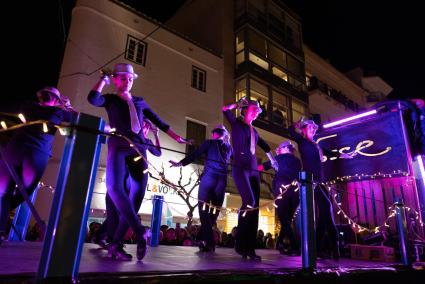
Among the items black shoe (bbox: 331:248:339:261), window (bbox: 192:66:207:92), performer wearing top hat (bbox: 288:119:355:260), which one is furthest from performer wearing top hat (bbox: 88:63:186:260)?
window (bbox: 192:66:207:92)

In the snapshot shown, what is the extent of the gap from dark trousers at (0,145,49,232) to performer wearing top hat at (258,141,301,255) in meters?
3.00

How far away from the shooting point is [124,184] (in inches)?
114

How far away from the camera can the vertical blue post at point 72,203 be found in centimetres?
161

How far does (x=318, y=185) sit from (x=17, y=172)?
370 cm

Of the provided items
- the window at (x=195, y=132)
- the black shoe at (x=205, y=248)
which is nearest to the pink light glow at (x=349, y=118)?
the black shoe at (x=205, y=248)

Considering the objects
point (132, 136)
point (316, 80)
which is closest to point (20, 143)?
point (132, 136)

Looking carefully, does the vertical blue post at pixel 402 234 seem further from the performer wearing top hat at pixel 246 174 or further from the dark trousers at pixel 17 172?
the dark trousers at pixel 17 172

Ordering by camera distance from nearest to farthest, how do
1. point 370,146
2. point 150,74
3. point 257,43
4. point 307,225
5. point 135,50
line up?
point 307,225
point 370,146
point 135,50
point 150,74
point 257,43

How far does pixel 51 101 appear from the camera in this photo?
3.81 metres

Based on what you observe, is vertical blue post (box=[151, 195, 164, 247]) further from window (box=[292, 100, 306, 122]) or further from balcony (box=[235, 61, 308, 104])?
window (box=[292, 100, 306, 122])

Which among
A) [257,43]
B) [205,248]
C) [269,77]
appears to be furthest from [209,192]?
[257,43]

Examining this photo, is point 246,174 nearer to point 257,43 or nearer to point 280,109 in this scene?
point 280,109

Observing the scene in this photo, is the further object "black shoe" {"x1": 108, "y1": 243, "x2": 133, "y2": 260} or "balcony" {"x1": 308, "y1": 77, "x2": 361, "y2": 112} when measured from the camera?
"balcony" {"x1": 308, "y1": 77, "x2": 361, "y2": 112}

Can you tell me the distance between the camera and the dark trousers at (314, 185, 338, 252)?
4.52 m
